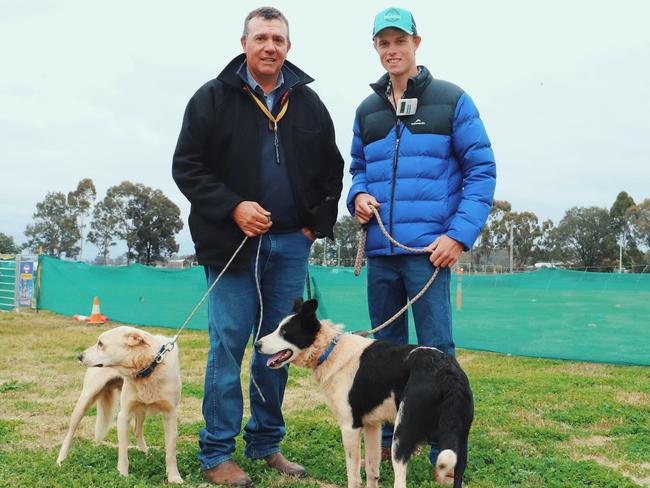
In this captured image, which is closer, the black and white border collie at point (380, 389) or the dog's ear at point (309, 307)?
the black and white border collie at point (380, 389)

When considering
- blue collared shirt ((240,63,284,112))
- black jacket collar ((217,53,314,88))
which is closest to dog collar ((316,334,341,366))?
blue collared shirt ((240,63,284,112))

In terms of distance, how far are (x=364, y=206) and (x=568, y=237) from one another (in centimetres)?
6448

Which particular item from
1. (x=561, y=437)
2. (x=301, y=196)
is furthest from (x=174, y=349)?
(x=561, y=437)

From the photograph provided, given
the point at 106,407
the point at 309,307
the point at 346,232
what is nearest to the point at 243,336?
the point at 309,307

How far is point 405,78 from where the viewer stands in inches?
148

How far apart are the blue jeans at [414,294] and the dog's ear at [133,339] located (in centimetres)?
154

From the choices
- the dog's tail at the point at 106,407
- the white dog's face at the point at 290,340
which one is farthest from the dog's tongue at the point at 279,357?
the dog's tail at the point at 106,407

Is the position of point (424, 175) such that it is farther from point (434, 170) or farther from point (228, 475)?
point (228, 475)

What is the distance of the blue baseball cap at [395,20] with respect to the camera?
11.7 ft

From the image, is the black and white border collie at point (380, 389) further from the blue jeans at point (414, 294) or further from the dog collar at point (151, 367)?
the dog collar at point (151, 367)

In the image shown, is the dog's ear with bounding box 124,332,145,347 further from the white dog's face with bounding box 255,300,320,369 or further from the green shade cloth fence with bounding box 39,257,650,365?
the green shade cloth fence with bounding box 39,257,650,365

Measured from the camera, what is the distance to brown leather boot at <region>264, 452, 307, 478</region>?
12.5 ft

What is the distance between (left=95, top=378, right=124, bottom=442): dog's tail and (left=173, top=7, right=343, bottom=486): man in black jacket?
100 cm

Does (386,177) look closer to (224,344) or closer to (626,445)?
(224,344)
